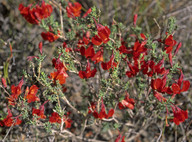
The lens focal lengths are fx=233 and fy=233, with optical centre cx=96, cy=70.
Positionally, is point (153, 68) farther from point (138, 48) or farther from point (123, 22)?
point (123, 22)


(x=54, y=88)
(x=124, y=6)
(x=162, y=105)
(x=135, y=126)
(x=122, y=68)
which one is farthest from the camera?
(x=124, y=6)

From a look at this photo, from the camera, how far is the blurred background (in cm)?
233

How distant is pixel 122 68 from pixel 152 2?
1569 millimetres

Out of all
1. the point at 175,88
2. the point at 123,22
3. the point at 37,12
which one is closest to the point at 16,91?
the point at 37,12

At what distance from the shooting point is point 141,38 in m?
1.59

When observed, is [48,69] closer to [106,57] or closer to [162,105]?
[106,57]

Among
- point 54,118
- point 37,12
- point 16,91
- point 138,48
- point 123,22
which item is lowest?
point 54,118

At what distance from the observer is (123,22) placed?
108 inches

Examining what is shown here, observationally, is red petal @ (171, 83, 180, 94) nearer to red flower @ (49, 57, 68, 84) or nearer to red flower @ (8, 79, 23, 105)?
red flower @ (49, 57, 68, 84)

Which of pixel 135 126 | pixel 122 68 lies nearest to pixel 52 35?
pixel 122 68

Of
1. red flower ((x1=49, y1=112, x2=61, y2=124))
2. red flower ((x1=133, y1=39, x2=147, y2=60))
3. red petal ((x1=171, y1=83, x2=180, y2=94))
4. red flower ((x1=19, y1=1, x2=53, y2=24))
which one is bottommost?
red flower ((x1=49, y1=112, x2=61, y2=124))

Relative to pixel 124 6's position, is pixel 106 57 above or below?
below

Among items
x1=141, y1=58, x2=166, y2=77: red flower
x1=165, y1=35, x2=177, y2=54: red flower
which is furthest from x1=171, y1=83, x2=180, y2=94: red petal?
x1=165, y1=35, x2=177, y2=54: red flower

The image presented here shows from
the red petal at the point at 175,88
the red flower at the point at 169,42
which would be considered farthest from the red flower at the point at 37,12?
the red petal at the point at 175,88
